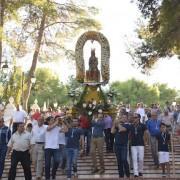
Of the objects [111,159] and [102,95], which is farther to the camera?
[102,95]

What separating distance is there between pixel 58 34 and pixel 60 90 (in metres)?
53.7

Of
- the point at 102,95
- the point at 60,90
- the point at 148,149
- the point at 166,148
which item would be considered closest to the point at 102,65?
the point at 102,95

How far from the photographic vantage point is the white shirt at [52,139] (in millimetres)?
13922

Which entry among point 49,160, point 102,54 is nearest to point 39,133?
point 49,160

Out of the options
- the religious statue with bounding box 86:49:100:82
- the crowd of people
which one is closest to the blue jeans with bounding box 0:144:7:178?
the crowd of people

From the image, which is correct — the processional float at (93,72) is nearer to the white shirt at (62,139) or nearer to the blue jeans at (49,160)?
the white shirt at (62,139)

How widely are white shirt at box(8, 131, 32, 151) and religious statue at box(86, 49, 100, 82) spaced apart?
1417cm

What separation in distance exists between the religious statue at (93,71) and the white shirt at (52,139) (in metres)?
13.4

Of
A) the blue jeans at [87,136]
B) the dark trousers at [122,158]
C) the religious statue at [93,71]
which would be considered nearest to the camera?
the dark trousers at [122,158]

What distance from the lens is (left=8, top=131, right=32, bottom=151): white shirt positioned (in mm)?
13219

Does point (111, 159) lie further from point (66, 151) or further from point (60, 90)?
point (60, 90)

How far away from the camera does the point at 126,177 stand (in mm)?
14094

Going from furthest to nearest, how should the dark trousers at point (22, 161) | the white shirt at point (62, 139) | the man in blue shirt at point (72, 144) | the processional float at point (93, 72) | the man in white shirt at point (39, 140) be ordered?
the processional float at point (93, 72), the white shirt at point (62, 139), the man in white shirt at point (39, 140), the man in blue shirt at point (72, 144), the dark trousers at point (22, 161)

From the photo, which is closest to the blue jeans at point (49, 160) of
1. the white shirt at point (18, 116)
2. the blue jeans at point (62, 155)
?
the blue jeans at point (62, 155)
